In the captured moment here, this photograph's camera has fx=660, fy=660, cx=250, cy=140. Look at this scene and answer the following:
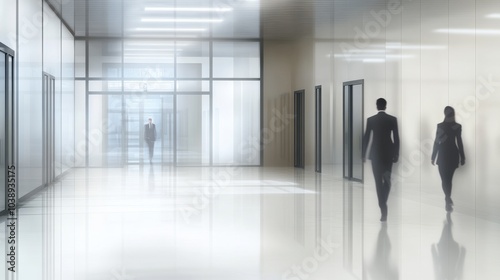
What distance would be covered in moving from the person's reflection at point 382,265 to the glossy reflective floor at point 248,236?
1cm

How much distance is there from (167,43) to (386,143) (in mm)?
17449

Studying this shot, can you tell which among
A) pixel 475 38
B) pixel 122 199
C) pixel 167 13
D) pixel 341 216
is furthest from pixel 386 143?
pixel 167 13

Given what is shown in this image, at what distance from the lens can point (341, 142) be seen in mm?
20844

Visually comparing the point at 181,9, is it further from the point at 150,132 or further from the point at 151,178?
the point at 150,132

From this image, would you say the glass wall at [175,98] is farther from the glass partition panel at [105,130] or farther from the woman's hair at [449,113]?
the woman's hair at [449,113]

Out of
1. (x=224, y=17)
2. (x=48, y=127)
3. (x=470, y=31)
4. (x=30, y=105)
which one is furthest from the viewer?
(x=224, y=17)

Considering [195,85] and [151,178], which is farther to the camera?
[195,85]

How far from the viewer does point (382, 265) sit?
7.48m

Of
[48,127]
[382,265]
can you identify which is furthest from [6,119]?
[382,265]

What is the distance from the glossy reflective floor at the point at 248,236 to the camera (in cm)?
720

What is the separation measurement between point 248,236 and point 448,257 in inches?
114

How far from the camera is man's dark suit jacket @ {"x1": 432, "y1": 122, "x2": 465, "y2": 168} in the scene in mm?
12852

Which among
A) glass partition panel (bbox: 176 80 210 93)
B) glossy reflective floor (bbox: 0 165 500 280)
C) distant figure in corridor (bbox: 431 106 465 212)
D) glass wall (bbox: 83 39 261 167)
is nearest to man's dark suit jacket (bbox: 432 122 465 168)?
distant figure in corridor (bbox: 431 106 465 212)

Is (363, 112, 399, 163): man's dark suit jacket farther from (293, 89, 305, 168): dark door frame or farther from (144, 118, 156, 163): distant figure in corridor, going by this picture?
(144, 118, 156, 163): distant figure in corridor
